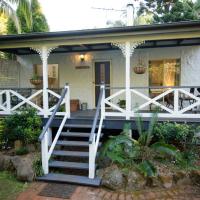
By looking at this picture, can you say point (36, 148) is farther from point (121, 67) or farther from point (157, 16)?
point (157, 16)

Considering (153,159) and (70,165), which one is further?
(153,159)

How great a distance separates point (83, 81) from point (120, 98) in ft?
5.65

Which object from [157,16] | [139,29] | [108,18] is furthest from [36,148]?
[108,18]

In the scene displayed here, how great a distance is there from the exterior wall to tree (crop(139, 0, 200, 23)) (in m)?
7.38

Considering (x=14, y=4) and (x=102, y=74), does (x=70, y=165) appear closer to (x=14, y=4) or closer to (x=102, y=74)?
(x=102, y=74)

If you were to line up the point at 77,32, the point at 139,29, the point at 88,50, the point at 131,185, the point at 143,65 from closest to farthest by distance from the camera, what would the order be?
the point at 131,185 < the point at 139,29 < the point at 77,32 < the point at 143,65 < the point at 88,50

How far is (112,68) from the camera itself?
9727mm

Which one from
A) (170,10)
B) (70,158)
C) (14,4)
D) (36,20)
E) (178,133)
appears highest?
(170,10)

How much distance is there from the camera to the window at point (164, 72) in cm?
927

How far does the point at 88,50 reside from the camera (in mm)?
9828

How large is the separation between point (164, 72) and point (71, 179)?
19.0 feet

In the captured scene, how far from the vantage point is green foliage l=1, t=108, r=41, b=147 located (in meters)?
6.68


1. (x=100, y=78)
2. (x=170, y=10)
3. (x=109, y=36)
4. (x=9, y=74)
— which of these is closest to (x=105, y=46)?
(x=100, y=78)

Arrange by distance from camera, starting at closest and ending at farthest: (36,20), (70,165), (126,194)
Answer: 1. (126,194)
2. (70,165)
3. (36,20)
